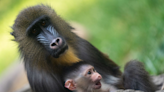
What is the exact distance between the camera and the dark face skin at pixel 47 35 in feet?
11.3

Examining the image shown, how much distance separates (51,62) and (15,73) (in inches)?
199

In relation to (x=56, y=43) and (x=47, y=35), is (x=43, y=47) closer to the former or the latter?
(x=47, y=35)

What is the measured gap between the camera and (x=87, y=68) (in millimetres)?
3758

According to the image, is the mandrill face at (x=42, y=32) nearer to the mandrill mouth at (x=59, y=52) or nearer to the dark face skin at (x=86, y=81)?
the mandrill mouth at (x=59, y=52)

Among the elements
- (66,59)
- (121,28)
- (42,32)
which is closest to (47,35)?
(42,32)

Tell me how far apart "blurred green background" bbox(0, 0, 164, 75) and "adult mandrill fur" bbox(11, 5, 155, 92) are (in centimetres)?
36

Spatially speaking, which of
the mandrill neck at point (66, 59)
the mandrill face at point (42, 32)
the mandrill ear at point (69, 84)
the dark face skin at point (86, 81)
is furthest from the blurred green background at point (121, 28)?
the dark face skin at point (86, 81)

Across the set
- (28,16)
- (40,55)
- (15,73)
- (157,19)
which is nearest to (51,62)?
(40,55)

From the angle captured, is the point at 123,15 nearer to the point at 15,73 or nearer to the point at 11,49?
the point at 15,73

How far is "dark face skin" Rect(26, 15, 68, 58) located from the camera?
11.3 feet

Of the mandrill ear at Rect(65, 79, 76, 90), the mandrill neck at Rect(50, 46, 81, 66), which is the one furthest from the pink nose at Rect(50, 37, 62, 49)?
the mandrill ear at Rect(65, 79, 76, 90)

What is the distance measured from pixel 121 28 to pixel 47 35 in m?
5.15

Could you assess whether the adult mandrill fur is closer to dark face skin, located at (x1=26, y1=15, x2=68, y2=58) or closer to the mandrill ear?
dark face skin, located at (x1=26, y1=15, x2=68, y2=58)

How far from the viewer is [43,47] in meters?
3.65
